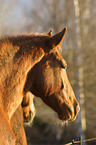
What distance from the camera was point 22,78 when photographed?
237 cm

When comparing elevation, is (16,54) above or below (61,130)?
above

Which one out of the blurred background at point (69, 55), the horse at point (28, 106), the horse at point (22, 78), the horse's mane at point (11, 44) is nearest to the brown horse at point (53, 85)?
the horse at point (22, 78)

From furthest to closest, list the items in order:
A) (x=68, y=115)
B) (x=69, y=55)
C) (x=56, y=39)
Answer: (x=69, y=55) < (x=68, y=115) < (x=56, y=39)

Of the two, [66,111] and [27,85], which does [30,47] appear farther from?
[66,111]

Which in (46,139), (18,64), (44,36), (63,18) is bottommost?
(46,139)

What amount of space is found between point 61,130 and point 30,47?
10.4 meters

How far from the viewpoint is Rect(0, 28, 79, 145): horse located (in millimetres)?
2246

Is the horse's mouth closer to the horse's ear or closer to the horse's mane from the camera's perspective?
the horse's ear

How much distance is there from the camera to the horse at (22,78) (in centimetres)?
225

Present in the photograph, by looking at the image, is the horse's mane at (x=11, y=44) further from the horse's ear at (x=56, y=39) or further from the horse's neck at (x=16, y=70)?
the horse's ear at (x=56, y=39)

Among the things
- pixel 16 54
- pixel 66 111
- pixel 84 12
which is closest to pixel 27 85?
pixel 16 54

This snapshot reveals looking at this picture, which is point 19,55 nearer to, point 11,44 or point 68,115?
point 11,44

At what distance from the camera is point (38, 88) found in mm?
2496

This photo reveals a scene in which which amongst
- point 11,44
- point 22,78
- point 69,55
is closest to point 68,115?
point 22,78
